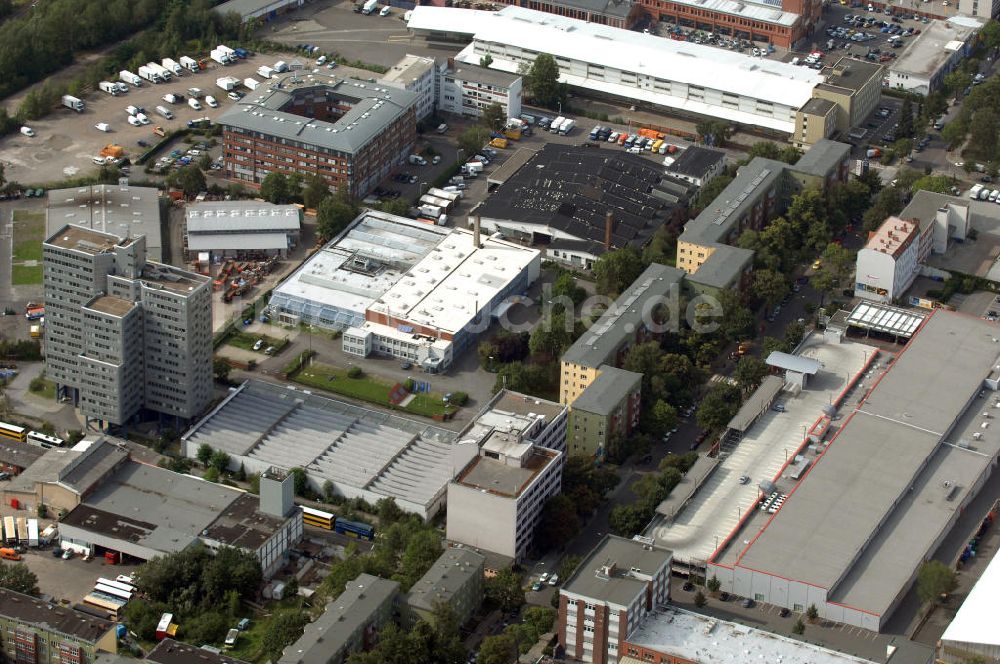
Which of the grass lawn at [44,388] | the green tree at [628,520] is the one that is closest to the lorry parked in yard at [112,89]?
the grass lawn at [44,388]

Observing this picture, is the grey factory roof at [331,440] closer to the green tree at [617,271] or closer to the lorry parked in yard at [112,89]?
the green tree at [617,271]

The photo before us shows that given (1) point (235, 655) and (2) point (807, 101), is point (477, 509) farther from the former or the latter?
(2) point (807, 101)

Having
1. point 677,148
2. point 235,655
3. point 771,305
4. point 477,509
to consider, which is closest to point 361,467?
point 477,509

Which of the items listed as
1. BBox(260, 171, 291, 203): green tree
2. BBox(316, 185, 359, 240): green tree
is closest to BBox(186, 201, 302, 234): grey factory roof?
BBox(316, 185, 359, 240): green tree

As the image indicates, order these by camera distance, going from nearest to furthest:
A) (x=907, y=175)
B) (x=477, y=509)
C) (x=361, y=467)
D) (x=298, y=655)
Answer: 1. (x=298, y=655)
2. (x=477, y=509)
3. (x=361, y=467)
4. (x=907, y=175)

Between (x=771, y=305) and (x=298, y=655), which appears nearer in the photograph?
(x=298, y=655)

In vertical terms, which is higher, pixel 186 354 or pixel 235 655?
pixel 186 354
